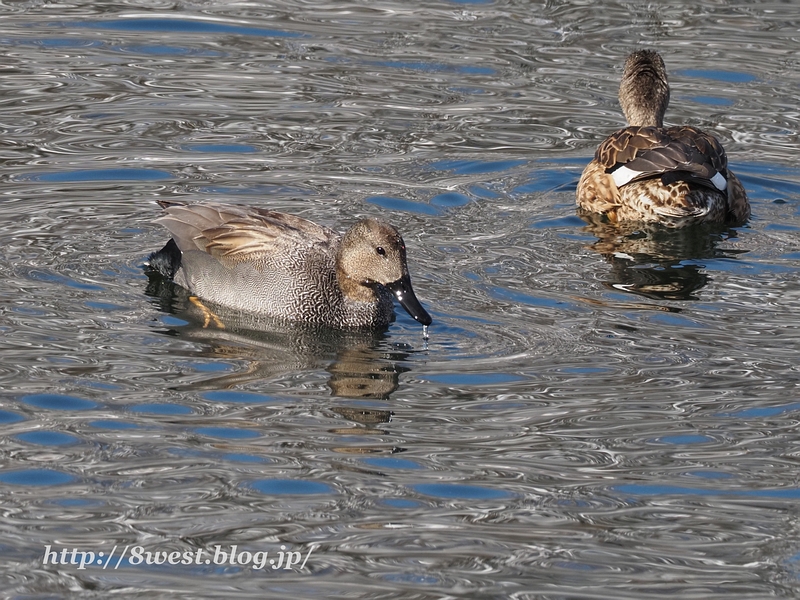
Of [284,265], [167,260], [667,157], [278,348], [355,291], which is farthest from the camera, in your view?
[667,157]

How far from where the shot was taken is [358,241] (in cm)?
826

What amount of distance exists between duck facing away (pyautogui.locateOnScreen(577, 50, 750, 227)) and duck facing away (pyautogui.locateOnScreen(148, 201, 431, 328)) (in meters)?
2.78

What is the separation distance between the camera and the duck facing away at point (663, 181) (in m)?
10.4

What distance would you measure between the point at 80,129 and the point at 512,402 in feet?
20.4

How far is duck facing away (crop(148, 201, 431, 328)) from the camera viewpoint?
27.4 ft

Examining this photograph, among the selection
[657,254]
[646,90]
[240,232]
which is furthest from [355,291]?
[646,90]

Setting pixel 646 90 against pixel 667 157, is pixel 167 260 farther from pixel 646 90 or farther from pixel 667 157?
pixel 646 90

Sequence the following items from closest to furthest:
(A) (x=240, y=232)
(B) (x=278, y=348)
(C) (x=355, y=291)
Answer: (B) (x=278, y=348) < (C) (x=355, y=291) < (A) (x=240, y=232)

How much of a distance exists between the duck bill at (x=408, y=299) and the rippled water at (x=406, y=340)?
19cm

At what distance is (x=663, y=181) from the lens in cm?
1050

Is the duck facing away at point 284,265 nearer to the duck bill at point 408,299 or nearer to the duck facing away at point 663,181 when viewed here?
the duck bill at point 408,299

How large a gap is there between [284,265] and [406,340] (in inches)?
36.3

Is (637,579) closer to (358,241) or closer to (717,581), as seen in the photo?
(717,581)

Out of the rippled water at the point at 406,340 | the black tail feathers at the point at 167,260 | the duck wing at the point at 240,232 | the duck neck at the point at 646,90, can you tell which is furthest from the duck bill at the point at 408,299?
the duck neck at the point at 646,90
